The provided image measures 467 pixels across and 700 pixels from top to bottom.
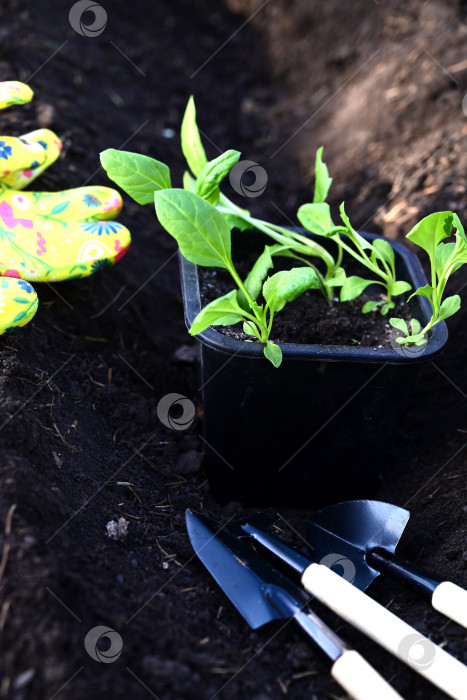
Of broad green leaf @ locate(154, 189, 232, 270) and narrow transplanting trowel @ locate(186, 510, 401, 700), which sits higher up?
broad green leaf @ locate(154, 189, 232, 270)

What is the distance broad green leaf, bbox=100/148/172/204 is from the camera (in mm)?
1354

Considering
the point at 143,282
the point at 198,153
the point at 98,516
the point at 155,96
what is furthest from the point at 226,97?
the point at 98,516

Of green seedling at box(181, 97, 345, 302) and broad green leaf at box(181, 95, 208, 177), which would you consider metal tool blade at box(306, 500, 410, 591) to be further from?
broad green leaf at box(181, 95, 208, 177)

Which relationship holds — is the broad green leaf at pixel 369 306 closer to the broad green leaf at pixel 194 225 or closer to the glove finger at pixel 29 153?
the broad green leaf at pixel 194 225

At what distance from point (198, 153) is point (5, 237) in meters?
0.47

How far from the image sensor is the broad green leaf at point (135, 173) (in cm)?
135

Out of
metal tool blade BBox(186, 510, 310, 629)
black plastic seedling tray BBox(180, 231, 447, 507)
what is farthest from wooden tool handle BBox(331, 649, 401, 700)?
black plastic seedling tray BBox(180, 231, 447, 507)

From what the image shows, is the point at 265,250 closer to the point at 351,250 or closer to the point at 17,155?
the point at 351,250

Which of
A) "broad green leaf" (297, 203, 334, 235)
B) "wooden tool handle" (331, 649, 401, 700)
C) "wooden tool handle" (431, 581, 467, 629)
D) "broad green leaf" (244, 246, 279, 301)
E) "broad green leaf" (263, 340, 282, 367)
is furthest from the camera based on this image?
"broad green leaf" (297, 203, 334, 235)

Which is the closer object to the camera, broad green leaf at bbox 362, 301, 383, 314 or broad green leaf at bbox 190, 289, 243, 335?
broad green leaf at bbox 190, 289, 243, 335

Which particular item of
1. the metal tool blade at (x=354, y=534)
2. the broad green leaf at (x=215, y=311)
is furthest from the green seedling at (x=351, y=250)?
the metal tool blade at (x=354, y=534)

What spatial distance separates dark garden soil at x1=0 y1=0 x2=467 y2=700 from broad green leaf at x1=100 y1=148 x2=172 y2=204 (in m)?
0.41

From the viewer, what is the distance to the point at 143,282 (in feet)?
6.68

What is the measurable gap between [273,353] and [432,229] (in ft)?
1.27
